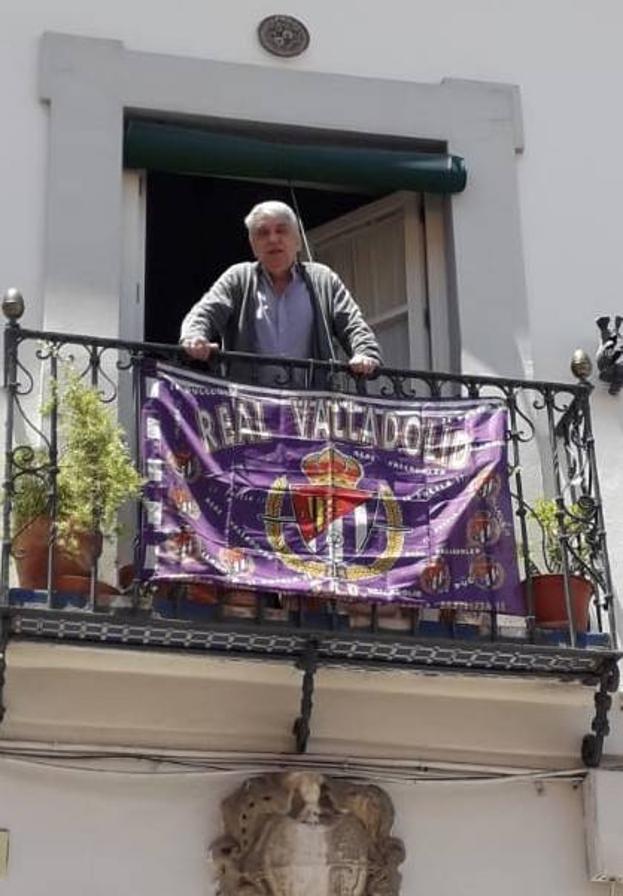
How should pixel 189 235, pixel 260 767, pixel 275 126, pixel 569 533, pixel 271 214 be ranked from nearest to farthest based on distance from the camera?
→ pixel 260 767 → pixel 569 533 → pixel 271 214 → pixel 275 126 → pixel 189 235

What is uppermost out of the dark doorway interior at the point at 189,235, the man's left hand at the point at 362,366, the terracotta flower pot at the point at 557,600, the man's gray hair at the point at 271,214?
the dark doorway interior at the point at 189,235

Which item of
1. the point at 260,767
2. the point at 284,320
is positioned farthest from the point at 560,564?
the point at 284,320

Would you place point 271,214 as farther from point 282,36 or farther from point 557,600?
point 557,600

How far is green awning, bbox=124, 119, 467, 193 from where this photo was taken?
9.74m

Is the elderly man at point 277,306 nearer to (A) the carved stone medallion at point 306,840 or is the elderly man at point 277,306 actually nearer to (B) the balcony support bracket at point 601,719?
(B) the balcony support bracket at point 601,719

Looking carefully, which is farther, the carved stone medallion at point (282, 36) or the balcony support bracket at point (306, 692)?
the carved stone medallion at point (282, 36)

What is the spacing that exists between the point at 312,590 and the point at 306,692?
0.44m

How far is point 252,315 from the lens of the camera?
926cm

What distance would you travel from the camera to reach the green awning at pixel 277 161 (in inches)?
384

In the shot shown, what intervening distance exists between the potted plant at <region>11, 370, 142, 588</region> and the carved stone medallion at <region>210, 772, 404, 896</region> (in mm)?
1212

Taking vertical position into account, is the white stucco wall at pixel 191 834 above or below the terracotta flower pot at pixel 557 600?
below

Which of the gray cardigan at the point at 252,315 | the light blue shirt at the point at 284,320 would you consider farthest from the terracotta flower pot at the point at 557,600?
the light blue shirt at the point at 284,320

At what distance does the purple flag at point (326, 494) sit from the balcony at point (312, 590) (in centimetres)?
5

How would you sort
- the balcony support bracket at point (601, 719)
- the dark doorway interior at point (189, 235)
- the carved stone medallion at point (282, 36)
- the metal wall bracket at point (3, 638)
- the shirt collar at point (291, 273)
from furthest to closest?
the dark doorway interior at point (189, 235)
the carved stone medallion at point (282, 36)
the shirt collar at point (291, 273)
the balcony support bracket at point (601, 719)
the metal wall bracket at point (3, 638)
